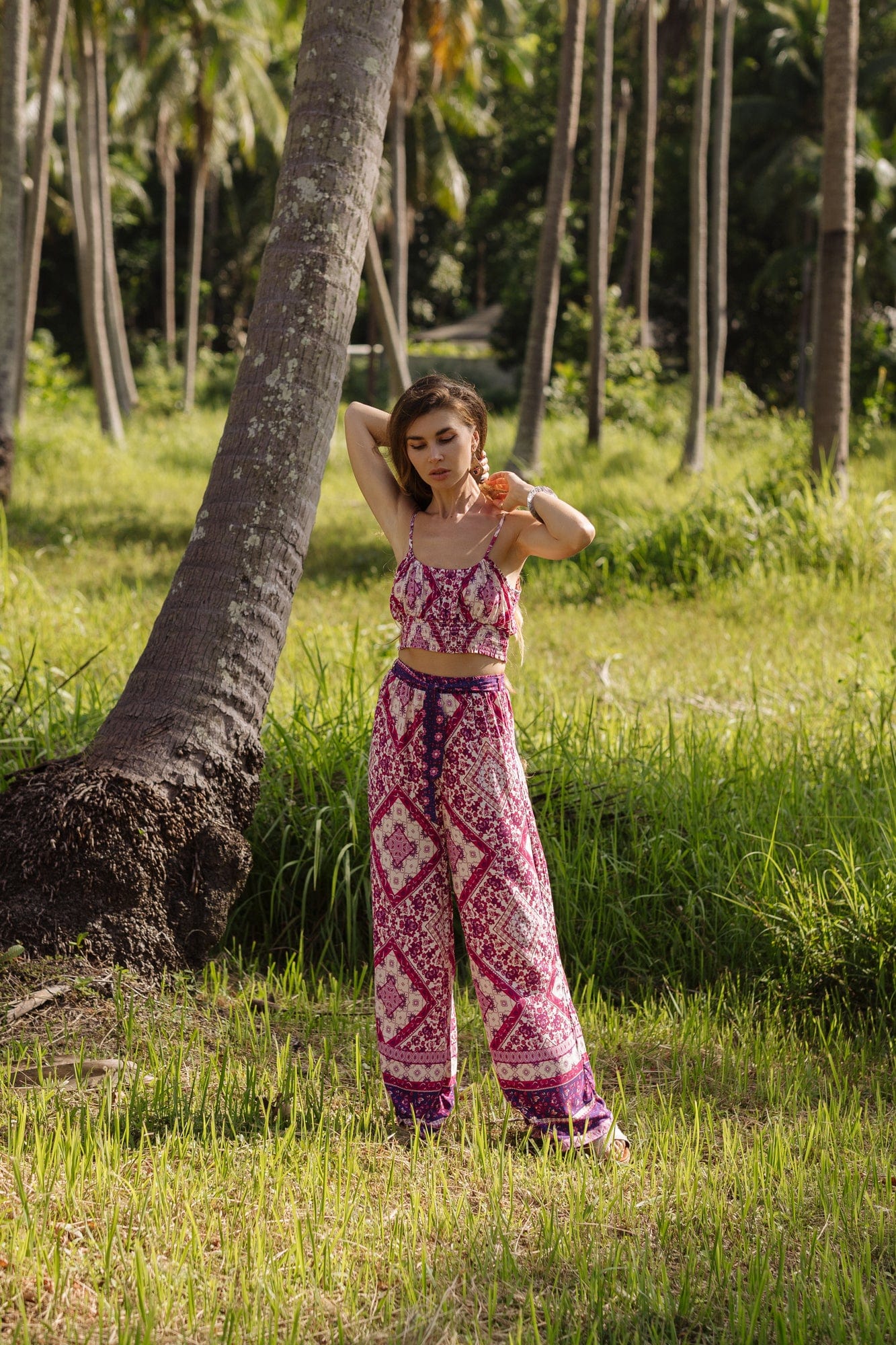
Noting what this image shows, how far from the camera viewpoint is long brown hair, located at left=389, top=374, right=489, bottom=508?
304 cm

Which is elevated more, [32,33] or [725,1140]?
[32,33]

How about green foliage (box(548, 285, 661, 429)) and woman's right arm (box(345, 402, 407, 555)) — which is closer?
woman's right arm (box(345, 402, 407, 555))

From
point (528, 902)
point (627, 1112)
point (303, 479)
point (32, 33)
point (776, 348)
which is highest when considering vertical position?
point (32, 33)

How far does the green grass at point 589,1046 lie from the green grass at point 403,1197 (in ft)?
0.03

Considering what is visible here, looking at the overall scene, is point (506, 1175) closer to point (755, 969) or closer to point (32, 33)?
point (755, 969)

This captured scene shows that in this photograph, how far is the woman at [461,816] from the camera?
298cm

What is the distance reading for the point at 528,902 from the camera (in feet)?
9.91

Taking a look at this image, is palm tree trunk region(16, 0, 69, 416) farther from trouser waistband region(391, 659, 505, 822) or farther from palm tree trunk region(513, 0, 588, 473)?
trouser waistband region(391, 659, 505, 822)

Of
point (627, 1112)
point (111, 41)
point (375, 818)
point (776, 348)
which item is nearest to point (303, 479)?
point (375, 818)

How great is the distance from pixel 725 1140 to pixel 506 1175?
554 mm

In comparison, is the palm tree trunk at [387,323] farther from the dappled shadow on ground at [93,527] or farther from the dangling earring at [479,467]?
the dangling earring at [479,467]

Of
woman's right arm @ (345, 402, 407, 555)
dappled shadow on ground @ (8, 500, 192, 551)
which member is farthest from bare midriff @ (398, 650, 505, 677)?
dappled shadow on ground @ (8, 500, 192, 551)

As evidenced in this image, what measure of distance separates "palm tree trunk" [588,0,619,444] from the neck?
41.9 feet

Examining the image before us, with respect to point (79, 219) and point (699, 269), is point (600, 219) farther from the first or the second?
point (79, 219)
